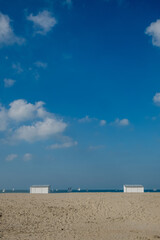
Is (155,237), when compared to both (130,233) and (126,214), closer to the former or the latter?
(130,233)

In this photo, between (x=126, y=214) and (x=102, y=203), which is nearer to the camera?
(x=126, y=214)

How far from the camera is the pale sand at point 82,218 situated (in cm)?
1772

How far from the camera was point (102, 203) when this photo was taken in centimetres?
2908

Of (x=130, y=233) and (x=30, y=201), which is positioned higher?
(x=30, y=201)

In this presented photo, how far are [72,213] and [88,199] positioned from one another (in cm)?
549

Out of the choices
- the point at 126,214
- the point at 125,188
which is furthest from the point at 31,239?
the point at 125,188

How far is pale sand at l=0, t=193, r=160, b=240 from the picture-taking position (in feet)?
58.1

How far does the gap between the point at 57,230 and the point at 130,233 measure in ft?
18.5

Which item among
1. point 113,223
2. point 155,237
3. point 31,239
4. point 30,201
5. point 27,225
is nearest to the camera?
point 31,239

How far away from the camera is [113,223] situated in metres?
22.5

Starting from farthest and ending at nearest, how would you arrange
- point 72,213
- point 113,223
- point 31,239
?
point 72,213, point 113,223, point 31,239

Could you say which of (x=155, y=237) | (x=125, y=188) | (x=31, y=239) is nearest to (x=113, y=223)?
(x=155, y=237)

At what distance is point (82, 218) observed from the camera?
23844mm

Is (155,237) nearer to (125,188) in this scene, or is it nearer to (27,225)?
(27,225)
